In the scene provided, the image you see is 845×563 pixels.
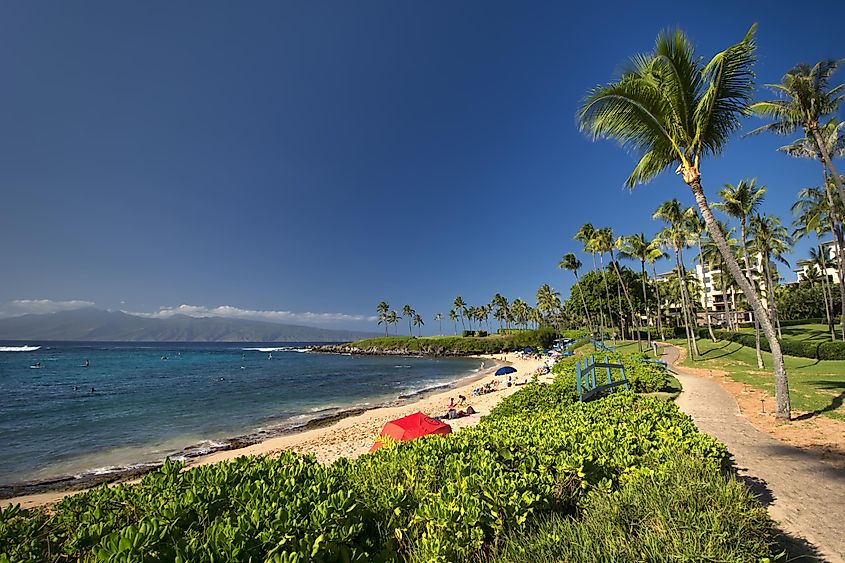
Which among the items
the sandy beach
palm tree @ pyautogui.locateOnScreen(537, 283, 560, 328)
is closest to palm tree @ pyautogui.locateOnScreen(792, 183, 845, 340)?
the sandy beach

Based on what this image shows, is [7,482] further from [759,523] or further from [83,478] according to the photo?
[759,523]

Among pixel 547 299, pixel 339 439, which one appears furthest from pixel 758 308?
pixel 547 299

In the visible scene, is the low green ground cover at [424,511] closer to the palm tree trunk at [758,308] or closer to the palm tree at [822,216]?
the palm tree trunk at [758,308]

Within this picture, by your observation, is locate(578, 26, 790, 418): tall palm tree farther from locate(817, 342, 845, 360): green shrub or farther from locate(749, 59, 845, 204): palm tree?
locate(817, 342, 845, 360): green shrub

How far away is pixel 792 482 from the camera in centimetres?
612

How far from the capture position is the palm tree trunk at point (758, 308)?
9703 mm

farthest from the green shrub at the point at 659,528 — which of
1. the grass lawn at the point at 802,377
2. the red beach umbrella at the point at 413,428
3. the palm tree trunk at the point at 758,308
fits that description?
the grass lawn at the point at 802,377

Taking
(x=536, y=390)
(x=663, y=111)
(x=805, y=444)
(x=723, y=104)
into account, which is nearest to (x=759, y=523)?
(x=805, y=444)

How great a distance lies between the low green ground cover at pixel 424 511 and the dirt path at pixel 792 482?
143 cm

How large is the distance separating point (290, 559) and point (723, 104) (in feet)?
46.2

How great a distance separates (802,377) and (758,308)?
10.9m

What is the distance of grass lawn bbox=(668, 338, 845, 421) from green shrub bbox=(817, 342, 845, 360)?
55 centimetres

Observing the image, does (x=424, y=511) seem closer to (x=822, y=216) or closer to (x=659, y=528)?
(x=659, y=528)

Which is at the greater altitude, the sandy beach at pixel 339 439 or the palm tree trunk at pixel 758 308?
the palm tree trunk at pixel 758 308
